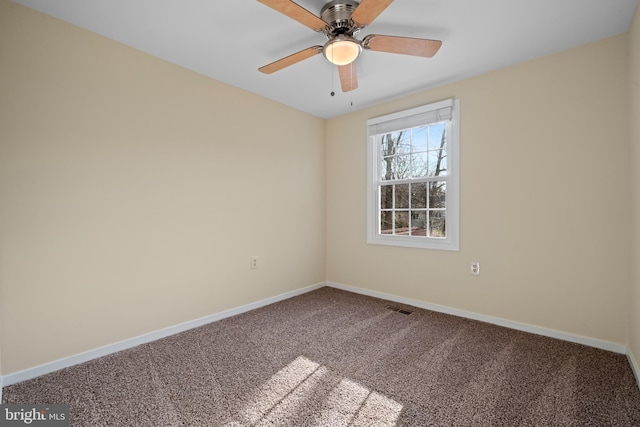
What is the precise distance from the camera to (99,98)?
7.18ft

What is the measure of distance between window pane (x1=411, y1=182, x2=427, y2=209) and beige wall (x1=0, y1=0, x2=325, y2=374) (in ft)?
5.38

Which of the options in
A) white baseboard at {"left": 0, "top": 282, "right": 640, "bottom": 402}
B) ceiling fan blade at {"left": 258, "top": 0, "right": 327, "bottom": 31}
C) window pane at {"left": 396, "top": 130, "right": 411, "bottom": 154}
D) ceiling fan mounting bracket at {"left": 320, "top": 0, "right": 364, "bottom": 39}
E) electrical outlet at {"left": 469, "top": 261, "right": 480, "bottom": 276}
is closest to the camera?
ceiling fan blade at {"left": 258, "top": 0, "right": 327, "bottom": 31}

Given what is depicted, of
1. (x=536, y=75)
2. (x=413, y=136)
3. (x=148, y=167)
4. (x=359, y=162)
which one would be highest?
(x=536, y=75)

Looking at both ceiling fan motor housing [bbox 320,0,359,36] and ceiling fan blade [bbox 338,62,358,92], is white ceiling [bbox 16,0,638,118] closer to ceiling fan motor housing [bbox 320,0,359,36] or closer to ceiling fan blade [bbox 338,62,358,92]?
ceiling fan motor housing [bbox 320,0,359,36]

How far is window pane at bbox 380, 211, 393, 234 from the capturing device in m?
3.58

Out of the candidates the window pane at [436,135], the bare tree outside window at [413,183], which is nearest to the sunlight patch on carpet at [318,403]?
the bare tree outside window at [413,183]

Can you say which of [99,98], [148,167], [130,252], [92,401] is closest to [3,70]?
[99,98]

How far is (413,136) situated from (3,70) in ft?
11.1

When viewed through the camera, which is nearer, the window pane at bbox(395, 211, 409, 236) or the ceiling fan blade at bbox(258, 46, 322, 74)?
the ceiling fan blade at bbox(258, 46, 322, 74)

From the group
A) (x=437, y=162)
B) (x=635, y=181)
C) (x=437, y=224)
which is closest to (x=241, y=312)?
(x=437, y=224)

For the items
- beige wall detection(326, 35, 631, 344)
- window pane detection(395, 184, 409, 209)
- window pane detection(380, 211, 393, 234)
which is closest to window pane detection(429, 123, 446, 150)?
beige wall detection(326, 35, 631, 344)

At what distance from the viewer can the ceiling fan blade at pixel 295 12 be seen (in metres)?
1.45

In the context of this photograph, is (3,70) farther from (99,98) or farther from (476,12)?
(476,12)

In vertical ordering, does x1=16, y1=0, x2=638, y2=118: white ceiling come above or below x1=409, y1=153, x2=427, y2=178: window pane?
above
